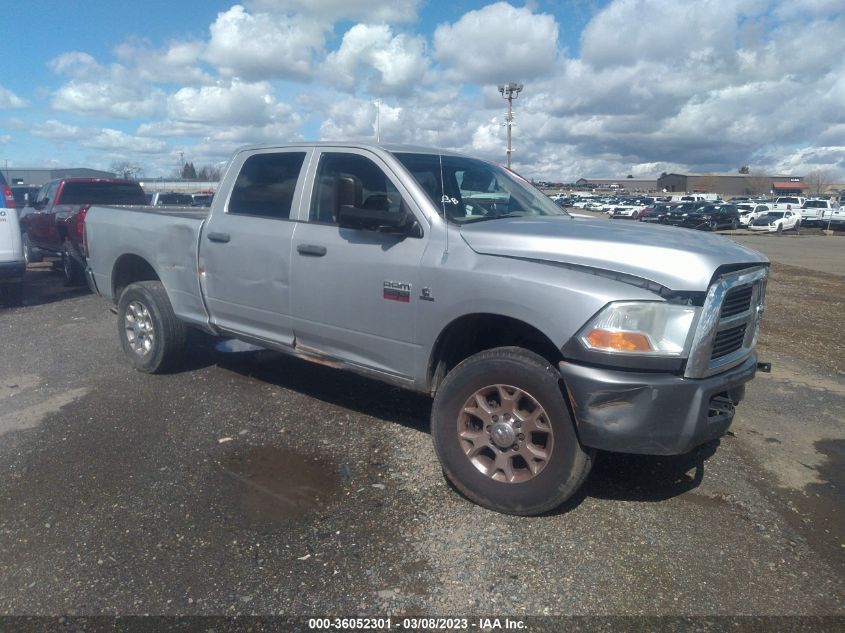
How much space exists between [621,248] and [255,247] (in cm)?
267

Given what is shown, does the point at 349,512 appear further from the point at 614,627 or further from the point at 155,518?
the point at 614,627

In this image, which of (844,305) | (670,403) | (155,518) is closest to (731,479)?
(670,403)

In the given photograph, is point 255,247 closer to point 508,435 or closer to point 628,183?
point 508,435

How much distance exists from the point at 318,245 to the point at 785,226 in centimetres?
4204

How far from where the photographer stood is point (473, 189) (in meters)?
4.58

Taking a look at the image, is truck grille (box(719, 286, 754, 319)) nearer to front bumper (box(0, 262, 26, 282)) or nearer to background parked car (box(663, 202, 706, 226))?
front bumper (box(0, 262, 26, 282))

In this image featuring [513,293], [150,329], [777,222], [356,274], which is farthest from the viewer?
[777,222]

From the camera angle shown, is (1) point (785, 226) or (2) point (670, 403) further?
(1) point (785, 226)

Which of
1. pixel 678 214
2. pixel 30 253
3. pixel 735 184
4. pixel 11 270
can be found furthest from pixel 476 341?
pixel 735 184

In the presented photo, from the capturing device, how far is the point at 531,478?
3539 mm

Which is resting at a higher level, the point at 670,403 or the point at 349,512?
the point at 670,403

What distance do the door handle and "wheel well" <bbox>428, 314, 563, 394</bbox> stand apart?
108 cm

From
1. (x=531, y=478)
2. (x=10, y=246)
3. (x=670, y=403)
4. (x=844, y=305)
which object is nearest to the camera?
(x=670, y=403)

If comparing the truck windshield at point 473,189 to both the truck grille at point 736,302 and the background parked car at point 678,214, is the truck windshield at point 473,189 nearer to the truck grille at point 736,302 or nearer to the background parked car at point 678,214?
the truck grille at point 736,302
